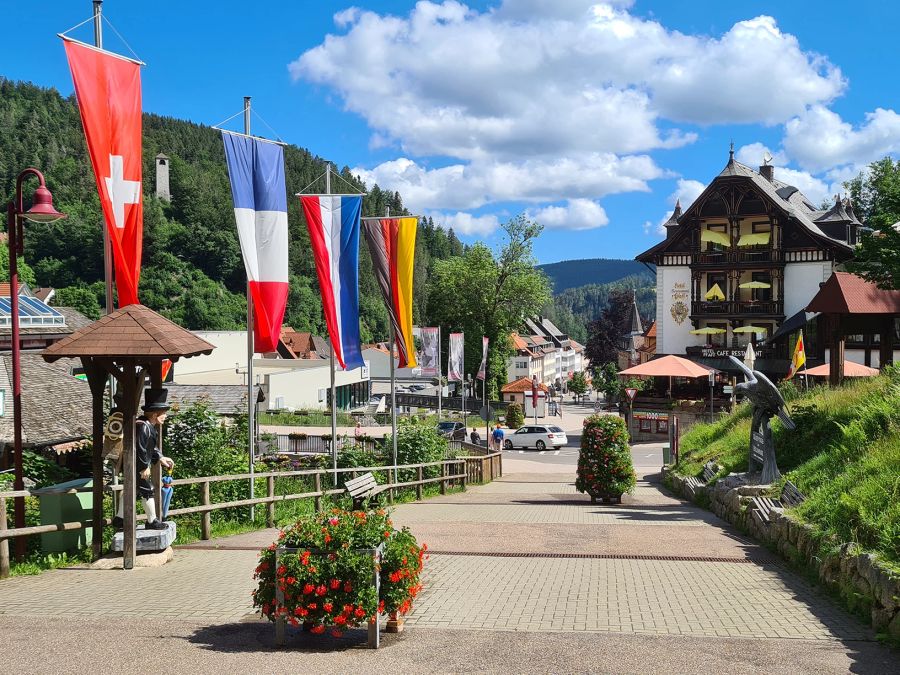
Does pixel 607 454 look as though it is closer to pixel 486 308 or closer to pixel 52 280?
pixel 486 308

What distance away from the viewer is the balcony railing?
49781 millimetres

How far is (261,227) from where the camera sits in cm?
1351

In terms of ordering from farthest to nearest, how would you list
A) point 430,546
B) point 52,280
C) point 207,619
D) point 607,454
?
1. point 52,280
2. point 607,454
3. point 430,546
4. point 207,619

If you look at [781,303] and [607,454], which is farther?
[781,303]

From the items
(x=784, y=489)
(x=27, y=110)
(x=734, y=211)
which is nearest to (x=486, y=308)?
(x=734, y=211)

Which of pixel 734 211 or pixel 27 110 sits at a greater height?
pixel 27 110

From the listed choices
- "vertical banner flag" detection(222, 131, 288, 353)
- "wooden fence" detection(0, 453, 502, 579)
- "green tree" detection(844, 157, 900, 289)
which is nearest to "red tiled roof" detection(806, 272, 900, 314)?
"green tree" detection(844, 157, 900, 289)

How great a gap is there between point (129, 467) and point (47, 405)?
A: 1346 centimetres

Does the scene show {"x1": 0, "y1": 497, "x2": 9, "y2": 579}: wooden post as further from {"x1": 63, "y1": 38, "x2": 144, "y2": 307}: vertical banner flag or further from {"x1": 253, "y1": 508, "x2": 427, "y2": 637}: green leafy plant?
{"x1": 253, "y1": 508, "x2": 427, "y2": 637}: green leafy plant

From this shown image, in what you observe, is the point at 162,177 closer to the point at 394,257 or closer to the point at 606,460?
the point at 394,257

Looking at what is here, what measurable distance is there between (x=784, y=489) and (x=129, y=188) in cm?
1004

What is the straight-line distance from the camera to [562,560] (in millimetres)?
10344

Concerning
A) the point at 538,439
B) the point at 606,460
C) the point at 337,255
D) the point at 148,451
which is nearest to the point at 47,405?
the point at 337,255

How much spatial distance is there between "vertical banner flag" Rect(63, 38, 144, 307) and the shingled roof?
25.0 feet
